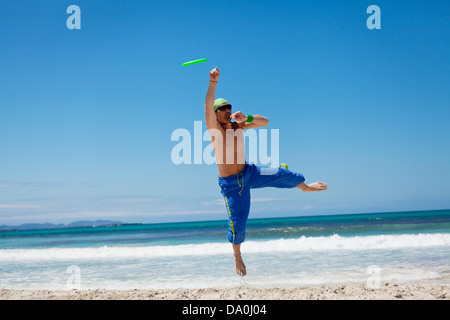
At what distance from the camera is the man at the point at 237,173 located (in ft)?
16.4

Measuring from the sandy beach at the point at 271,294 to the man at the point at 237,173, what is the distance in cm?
133

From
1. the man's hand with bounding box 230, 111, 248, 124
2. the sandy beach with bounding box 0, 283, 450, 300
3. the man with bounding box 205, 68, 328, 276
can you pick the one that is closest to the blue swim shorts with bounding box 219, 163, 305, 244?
the man with bounding box 205, 68, 328, 276

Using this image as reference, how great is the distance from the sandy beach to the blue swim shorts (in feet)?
4.90

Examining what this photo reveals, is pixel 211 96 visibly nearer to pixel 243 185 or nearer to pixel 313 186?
pixel 243 185

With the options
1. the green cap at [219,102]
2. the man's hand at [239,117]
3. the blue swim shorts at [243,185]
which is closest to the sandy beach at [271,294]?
the blue swim shorts at [243,185]

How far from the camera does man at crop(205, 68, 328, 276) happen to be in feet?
16.4

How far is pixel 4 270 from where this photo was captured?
10.8m

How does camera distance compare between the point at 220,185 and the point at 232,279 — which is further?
the point at 232,279

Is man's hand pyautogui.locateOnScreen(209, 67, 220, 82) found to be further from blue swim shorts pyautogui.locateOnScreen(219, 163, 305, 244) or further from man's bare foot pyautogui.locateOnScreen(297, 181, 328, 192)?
man's bare foot pyautogui.locateOnScreen(297, 181, 328, 192)

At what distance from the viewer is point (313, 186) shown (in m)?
5.63

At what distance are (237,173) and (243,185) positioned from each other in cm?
19

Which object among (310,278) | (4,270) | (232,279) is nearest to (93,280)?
(232,279)
